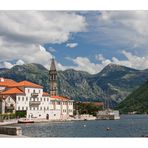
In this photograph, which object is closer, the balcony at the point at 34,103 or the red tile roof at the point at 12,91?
the red tile roof at the point at 12,91

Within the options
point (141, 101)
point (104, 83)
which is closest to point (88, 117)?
point (141, 101)

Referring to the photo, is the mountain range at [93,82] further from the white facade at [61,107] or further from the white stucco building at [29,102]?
the white stucco building at [29,102]

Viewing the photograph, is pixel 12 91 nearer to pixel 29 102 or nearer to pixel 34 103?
pixel 29 102

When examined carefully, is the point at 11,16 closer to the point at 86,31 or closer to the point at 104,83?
the point at 86,31

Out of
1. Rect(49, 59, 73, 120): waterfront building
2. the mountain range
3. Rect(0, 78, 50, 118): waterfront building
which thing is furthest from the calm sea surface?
Result: the mountain range

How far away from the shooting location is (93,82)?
150625mm

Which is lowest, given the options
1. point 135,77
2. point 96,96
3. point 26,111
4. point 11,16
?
point 26,111

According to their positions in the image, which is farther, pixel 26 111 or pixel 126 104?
pixel 126 104

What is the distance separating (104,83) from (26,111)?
410ft

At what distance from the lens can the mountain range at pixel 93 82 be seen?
106m

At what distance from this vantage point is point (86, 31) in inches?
1215

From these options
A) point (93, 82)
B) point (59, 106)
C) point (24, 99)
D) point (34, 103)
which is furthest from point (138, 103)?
point (24, 99)

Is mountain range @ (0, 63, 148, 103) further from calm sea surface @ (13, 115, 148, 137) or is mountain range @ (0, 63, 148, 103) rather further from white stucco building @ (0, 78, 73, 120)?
calm sea surface @ (13, 115, 148, 137)

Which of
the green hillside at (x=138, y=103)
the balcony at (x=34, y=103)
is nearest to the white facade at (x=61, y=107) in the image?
the balcony at (x=34, y=103)
